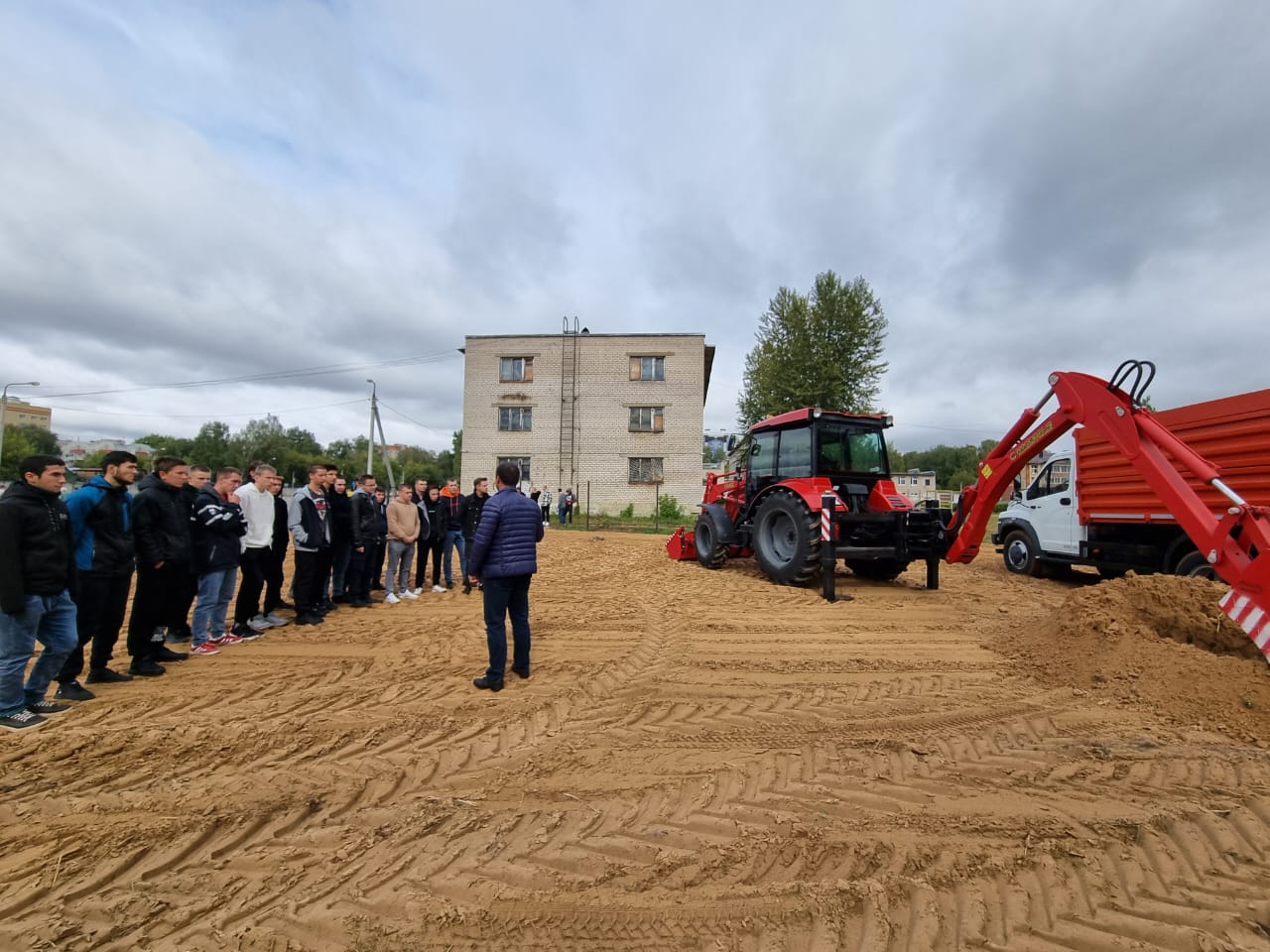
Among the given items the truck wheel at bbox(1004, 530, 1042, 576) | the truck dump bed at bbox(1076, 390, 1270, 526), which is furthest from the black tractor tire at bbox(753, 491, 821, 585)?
the truck wheel at bbox(1004, 530, 1042, 576)

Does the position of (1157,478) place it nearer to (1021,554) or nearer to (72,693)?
(1021,554)

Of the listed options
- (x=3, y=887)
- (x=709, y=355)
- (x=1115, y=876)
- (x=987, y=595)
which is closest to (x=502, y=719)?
(x=3, y=887)

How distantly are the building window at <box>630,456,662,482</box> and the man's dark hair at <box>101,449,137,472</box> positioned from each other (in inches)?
908

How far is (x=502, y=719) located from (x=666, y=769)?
116cm

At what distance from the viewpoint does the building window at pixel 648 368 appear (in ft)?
89.4

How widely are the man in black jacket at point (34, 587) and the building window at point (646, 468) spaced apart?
23.5 meters

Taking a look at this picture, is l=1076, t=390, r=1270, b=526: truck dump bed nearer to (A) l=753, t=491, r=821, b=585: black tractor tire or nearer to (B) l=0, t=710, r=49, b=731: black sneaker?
(A) l=753, t=491, r=821, b=585: black tractor tire

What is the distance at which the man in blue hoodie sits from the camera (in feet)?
13.1

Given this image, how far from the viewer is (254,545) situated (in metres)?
5.57

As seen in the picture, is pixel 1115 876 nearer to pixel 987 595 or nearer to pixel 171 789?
pixel 171 789

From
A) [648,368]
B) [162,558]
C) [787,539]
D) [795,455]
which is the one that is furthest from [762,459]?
[648,368]

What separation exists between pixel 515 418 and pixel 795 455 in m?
21.1

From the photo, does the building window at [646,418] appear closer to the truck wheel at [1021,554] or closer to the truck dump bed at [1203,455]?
the truck wheel at [1021,554]

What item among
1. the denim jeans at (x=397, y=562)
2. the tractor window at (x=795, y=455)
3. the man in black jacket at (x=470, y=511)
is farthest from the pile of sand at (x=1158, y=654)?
the denim jeans at (x=397, y=562)
